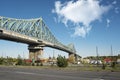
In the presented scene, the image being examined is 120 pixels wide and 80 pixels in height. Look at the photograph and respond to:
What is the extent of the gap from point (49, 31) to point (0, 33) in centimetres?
5713

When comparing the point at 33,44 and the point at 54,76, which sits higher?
the point at 33,44

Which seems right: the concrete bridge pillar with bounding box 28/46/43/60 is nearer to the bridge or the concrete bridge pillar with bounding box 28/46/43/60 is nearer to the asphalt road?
the bridge

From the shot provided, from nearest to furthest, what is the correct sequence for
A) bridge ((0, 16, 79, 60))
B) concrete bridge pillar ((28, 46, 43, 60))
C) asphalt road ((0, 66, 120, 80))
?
asphalt road ((0, 66, 120, 80)) → bridge ((0, 16, 79, 60)) → concrete bridge pillar ((28, 46, 43, 60))

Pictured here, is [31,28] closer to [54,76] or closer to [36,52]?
[36,52]

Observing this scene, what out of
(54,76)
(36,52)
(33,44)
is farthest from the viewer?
(36,52)

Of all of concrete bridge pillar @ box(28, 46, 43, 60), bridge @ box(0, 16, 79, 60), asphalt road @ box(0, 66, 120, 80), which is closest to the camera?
asphalt road @ box(0, 66, 120, 80)

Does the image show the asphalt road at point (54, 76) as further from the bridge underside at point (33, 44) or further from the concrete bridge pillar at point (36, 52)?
the concrete bridge pillar at point (36, 52)

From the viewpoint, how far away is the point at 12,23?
88.4 meters

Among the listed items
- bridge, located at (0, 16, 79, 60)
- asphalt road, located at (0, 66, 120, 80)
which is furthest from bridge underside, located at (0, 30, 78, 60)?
asphalt road, located at (0, 66, 120, 80)

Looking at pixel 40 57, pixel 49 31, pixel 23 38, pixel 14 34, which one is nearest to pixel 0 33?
pixel 14 34

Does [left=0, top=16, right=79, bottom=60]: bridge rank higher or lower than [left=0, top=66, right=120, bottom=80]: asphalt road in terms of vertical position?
higher

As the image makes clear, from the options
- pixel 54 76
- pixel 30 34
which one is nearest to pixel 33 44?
pixel 30 34

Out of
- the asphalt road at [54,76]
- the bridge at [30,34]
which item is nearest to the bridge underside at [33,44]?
the bridge at [30,34]

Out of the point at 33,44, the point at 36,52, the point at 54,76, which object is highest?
the point at 33,44
